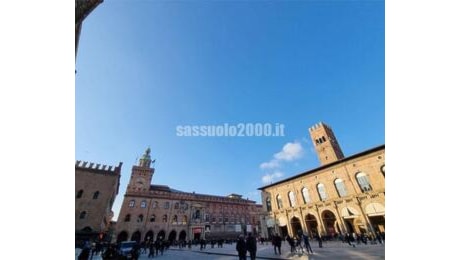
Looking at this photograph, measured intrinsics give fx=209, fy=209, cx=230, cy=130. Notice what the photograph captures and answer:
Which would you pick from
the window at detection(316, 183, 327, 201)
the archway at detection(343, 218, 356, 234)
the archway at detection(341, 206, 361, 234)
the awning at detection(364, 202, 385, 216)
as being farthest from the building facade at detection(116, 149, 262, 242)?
the awning at detection(364, 202, 385, 216)

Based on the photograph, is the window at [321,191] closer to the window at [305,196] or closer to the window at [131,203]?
the window at [305,196]

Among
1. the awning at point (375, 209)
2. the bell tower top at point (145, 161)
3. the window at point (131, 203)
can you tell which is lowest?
the awning at point (375, 209)

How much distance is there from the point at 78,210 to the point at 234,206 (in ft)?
87.0

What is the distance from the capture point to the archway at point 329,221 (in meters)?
21.4

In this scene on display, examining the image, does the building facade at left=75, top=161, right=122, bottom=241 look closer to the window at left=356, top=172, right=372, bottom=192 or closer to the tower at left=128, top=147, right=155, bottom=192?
the tower at left=128, top=147, right=155, bottom=192

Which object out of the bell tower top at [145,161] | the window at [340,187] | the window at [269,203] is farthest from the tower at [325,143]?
the bell tower top at [145,161]

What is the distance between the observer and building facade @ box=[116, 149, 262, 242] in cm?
3209

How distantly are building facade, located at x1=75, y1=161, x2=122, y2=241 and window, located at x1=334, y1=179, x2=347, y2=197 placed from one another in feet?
89.7

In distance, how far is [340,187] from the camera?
65.9 ft

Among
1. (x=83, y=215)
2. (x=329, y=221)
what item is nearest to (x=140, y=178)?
(x=83, y=215)

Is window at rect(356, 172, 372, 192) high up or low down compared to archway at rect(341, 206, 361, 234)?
up

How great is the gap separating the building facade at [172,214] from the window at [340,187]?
24469mm
